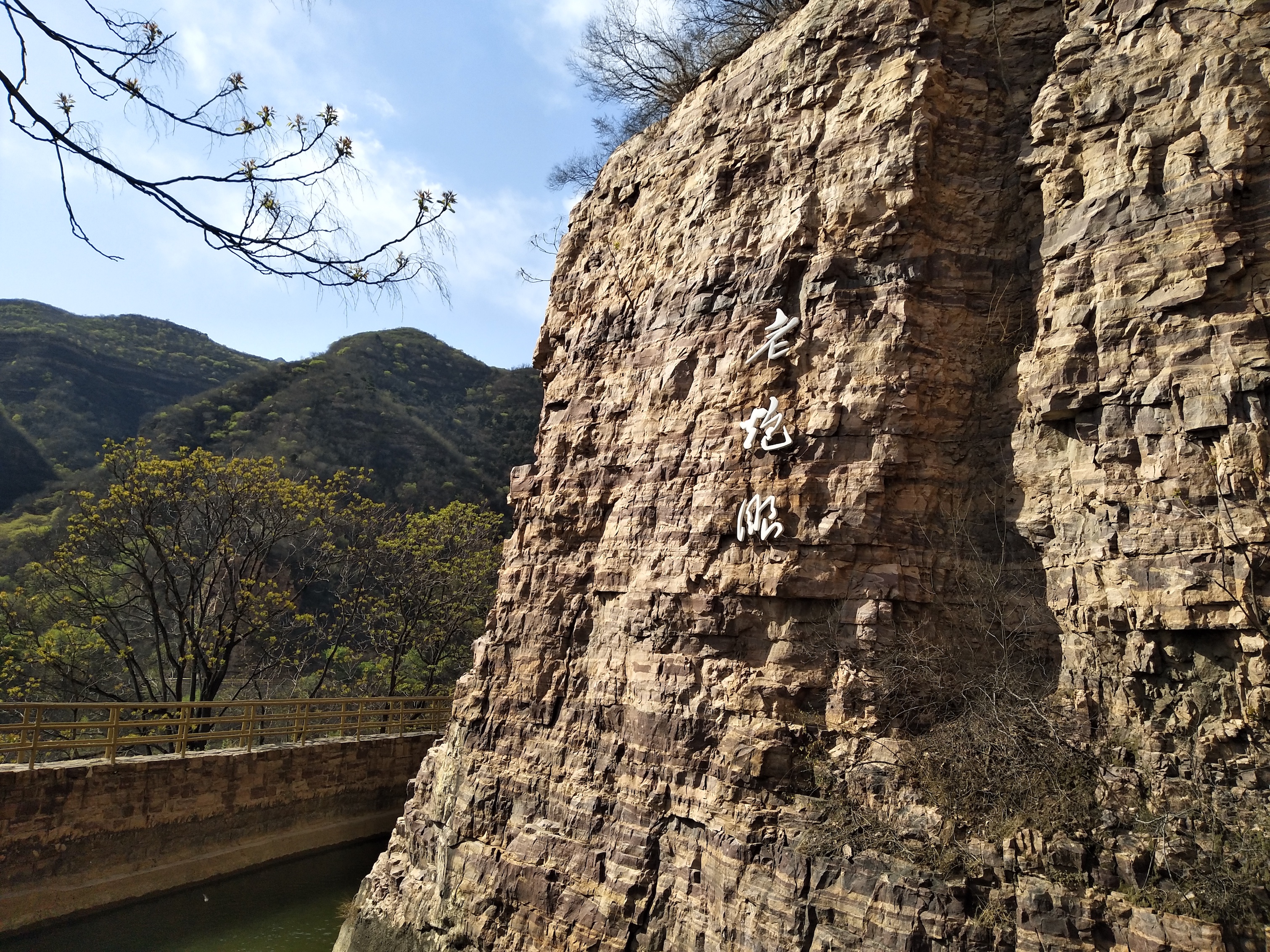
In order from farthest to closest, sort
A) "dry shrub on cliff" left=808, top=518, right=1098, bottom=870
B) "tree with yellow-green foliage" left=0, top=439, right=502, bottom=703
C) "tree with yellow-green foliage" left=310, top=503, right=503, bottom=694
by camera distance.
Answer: "tree with yellow-green foliage" left=310, top=503, right=503, bottom=694 < "tree with yellow-green foliage" left=0, top=439, right=502, bottom=703 < "dry shrub on cliff" left=808, top=518, right=1098, bottom=870

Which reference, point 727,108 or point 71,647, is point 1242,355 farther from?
point 71,647

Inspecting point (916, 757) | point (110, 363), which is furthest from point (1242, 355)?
point (110, 363)

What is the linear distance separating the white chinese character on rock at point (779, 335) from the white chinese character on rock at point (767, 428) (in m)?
0.45

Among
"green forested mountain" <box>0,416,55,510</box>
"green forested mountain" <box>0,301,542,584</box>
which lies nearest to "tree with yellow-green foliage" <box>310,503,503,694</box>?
"green forested mountain" <box>0,301,542,584</box>

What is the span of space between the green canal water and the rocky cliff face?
7.13 feet

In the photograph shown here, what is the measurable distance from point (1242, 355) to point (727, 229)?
16.6ft

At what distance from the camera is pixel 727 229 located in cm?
898

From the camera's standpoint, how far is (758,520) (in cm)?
777

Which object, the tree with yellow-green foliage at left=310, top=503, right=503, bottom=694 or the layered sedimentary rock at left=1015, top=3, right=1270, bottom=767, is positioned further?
the tree with yellow-green foliage at left=310, top=503, right=503, bottom=694

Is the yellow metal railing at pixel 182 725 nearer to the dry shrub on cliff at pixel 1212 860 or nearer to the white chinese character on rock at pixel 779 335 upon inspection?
the white chinese character on rock at pixel 779 335

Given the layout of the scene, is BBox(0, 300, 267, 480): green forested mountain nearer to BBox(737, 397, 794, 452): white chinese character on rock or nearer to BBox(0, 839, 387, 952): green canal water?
BBox(0, 839, 387, 952): green canal water

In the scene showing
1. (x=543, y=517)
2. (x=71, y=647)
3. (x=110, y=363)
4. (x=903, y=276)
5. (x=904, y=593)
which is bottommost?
(x=71, y=647)

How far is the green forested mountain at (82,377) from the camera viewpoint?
36344mm

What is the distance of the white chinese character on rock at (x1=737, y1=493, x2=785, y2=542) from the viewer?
7629 millimetres
